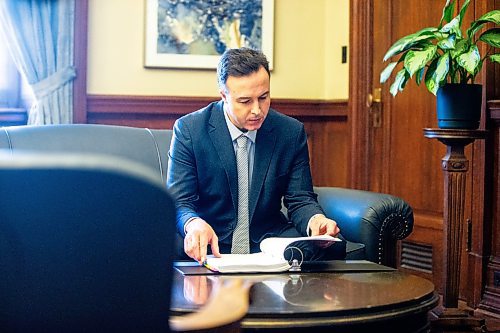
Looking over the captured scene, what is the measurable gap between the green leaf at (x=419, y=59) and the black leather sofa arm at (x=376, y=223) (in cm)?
57

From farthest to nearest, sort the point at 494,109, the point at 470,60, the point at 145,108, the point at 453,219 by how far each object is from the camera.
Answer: the point at 145,108
the point at 494,109
the point at 453,219
the point at 470,60

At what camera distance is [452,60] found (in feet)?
11.3

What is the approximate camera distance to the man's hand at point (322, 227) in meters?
2.73

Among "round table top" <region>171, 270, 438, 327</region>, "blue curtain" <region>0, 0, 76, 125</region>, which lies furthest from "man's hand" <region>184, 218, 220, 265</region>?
"blue curtain" <region>0, 0, 76, 125</region>

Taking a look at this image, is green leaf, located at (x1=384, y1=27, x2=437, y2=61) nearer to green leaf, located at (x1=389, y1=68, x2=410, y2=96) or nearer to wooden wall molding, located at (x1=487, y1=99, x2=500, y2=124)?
green leaf, located at (x1=389, y1=68, x2=410, y2=96)

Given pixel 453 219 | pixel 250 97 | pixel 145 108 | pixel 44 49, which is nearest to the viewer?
pixel 250 97

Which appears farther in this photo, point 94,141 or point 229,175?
point 94,141

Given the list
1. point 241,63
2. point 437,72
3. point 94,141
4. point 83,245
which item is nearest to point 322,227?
point 241,63

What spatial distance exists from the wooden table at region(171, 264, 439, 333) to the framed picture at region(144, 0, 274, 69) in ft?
8.95

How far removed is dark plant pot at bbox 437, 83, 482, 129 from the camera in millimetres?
3490

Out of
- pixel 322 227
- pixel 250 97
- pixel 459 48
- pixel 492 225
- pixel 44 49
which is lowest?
pixel 492 225

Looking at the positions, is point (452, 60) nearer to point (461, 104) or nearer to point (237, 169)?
point (461, 104)

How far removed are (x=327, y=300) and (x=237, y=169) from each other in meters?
1.15

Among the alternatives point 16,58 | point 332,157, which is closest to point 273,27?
point 332,157
